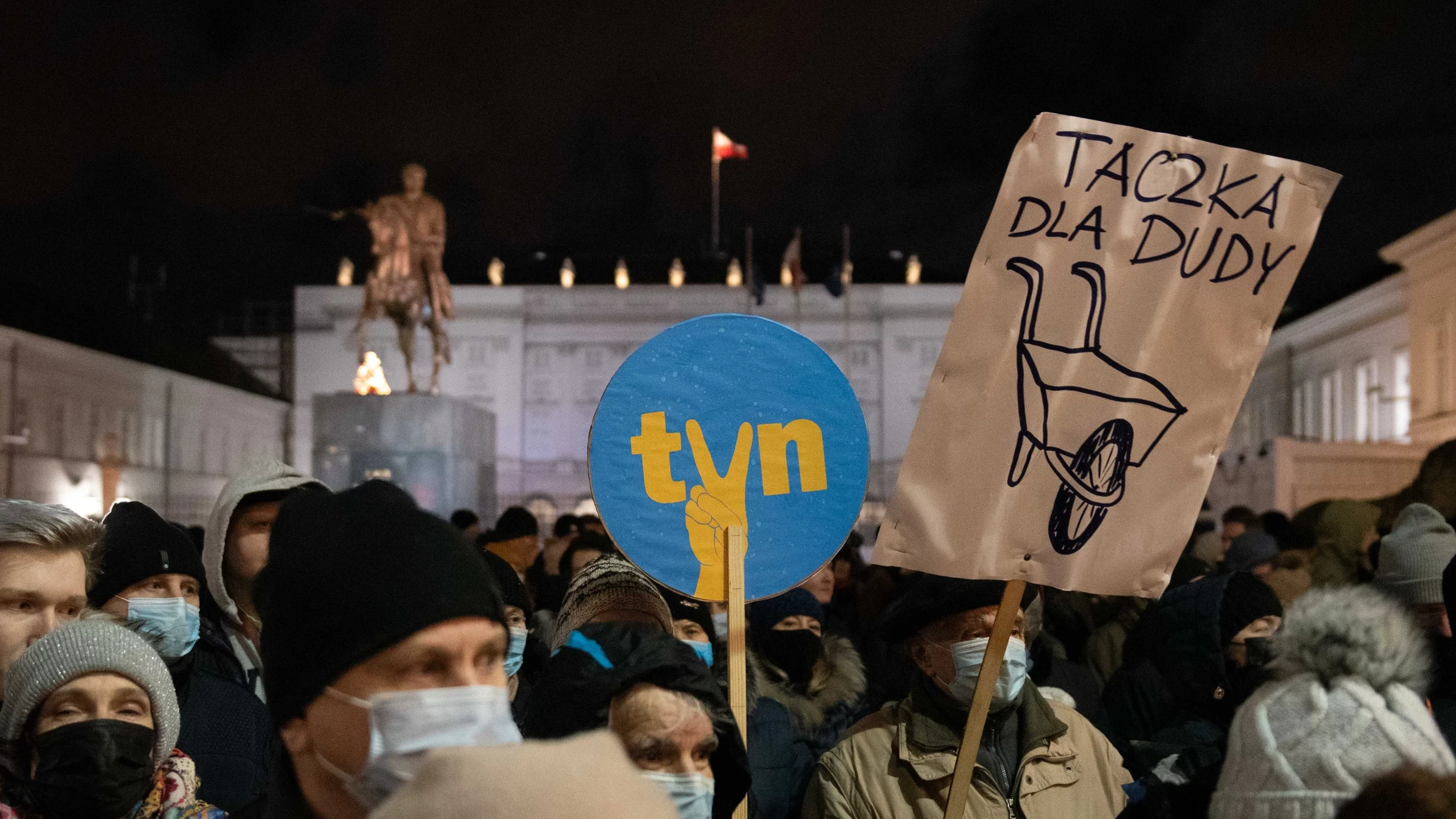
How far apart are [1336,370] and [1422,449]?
88.0 ft

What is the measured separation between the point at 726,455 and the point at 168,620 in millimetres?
1494

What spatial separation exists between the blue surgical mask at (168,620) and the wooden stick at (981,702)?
1.87m

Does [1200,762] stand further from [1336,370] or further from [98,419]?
[1336,370]

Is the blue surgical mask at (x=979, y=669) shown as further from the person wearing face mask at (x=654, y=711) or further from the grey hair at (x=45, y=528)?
the grey hair at (x=45, y=528)

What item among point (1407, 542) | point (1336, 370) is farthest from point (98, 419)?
point (1407, 542)

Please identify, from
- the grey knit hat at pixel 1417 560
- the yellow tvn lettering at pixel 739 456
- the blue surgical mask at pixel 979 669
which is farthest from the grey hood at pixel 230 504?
the grey knit hat at pixel 1417 560

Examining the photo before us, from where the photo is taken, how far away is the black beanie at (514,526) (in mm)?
7250

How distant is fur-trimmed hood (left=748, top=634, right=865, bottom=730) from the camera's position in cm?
423

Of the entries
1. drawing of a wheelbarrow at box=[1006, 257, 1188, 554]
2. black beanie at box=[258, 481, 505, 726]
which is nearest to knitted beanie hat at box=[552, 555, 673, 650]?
drawing of a wheelbarrow at box=[1006, 257, 1188, 554]

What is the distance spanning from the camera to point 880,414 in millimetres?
64250

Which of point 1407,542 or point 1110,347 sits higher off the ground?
point 1110,347

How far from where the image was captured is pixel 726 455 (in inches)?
116

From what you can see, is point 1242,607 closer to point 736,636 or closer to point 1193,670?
point 1193,670

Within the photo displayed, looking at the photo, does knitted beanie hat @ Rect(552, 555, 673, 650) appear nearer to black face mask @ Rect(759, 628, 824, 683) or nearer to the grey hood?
the grey hood
